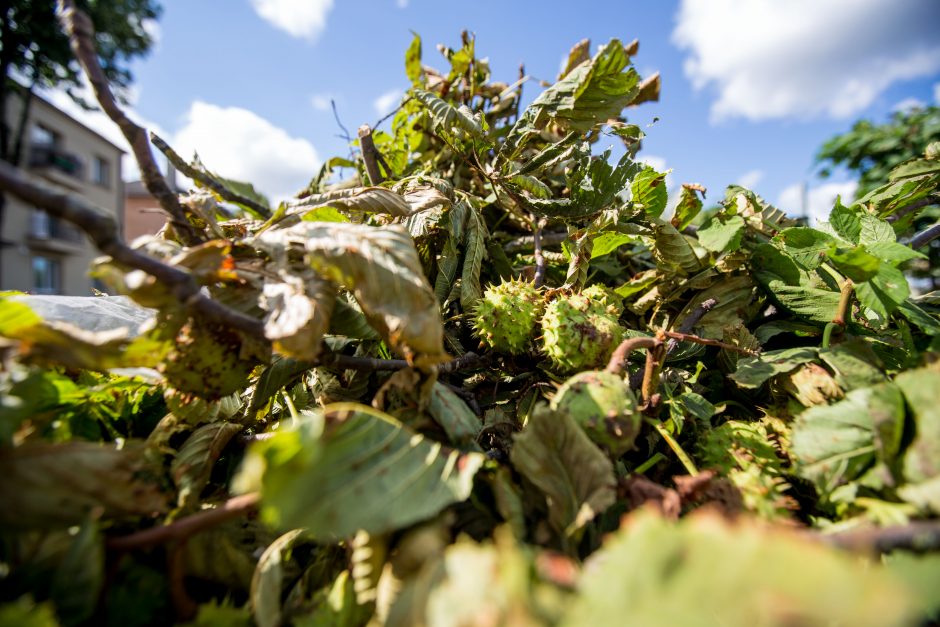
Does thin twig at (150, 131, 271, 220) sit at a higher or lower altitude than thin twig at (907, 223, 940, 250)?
higher

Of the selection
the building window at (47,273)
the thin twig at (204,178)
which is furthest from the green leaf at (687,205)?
the building window at (47,273)

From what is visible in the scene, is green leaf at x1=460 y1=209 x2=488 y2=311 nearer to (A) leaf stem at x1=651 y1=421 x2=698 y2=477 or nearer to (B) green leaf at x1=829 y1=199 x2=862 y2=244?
(A) leaf stem at x1=651 y1=421 x2=698 y2=477

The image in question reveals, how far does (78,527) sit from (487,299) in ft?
2.83

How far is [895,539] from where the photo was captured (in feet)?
1.91

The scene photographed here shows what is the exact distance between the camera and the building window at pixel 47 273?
2473cm

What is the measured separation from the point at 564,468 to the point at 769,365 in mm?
544

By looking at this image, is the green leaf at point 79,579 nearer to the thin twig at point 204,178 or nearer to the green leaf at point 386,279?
the green leaf at point 386,279

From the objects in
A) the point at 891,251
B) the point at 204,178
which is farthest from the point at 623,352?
the point at 204,178

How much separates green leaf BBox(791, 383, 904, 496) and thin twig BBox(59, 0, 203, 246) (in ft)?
3.98

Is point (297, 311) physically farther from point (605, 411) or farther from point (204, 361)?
point (605, 411)

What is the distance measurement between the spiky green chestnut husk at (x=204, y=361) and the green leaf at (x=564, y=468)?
56cm

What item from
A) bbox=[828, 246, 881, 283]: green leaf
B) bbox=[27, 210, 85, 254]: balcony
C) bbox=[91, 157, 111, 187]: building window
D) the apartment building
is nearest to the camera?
bbox=[828, 246, 881, 283]: green leaf

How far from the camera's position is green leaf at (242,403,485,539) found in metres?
0.57

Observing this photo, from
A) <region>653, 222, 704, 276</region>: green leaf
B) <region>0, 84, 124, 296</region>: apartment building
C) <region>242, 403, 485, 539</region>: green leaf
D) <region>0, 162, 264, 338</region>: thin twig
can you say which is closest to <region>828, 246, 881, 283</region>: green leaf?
<region>653, 222, 704, 276</region>: green leaf
